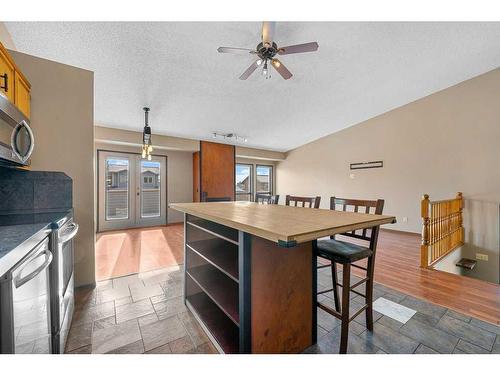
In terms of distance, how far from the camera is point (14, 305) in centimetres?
81

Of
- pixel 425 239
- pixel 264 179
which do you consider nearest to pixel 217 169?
pixel 264 179

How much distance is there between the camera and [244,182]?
25.9ft

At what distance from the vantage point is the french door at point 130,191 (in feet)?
17.3

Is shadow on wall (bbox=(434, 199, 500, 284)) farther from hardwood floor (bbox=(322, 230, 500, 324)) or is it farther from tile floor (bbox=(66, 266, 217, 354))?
Result: tile floor (bbox=(66, 266, 217, 354))

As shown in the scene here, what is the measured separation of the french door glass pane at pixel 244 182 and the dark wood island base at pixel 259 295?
5.93 meters

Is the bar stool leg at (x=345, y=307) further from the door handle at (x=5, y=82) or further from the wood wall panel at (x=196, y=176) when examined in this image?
the wood wall panel at (x=196, y=176)

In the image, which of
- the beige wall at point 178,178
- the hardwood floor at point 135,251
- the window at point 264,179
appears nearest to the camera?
the hardwood floor at point 135,251

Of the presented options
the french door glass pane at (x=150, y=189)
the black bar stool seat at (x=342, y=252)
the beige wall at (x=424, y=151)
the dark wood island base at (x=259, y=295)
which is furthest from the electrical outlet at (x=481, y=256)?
Answer: the french door glass pane at (x=150, y=189)

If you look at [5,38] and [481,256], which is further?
[481,256]

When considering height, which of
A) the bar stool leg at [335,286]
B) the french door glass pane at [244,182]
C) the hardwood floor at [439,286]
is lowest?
the hardwood floor at [439,286]

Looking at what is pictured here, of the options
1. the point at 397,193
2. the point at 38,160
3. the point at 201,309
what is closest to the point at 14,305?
the point at 201,309

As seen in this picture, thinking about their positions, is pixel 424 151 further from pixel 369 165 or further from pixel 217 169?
pixel 217 169

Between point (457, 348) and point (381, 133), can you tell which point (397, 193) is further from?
point (457, 348)

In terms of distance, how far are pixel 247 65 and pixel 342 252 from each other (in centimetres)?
271
